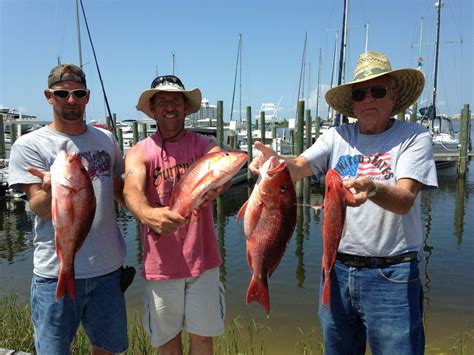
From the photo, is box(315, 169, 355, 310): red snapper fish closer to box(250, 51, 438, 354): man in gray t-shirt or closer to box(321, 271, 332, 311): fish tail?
box(321, 271, 332, 311): fish tail

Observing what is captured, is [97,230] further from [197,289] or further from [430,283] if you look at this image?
[430,283]

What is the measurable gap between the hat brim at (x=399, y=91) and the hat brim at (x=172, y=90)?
1.17 metres

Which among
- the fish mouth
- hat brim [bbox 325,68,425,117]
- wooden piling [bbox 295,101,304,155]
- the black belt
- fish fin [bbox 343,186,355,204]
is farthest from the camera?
wooden piling [bbox 295,101,304,155]

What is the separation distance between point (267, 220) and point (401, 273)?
1064 mm

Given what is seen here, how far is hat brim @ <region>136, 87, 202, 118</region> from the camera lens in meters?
3.42

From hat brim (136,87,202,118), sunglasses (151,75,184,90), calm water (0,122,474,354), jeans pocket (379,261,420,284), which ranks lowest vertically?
calm water (0,122,474,354)

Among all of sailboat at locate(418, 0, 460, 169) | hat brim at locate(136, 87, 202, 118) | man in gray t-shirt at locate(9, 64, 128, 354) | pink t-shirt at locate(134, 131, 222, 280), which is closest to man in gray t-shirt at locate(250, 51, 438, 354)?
pink t-shirt at locate(134, 131, 222, 280)

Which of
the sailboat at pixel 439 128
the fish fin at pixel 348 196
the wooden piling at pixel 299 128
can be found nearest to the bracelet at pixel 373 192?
the fish fin at pixel 348 196

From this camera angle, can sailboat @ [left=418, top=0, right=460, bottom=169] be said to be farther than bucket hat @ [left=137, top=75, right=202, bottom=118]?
Yes

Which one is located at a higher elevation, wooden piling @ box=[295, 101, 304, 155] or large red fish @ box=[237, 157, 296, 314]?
wooden piling @ box=[295, 101, 304, 155]

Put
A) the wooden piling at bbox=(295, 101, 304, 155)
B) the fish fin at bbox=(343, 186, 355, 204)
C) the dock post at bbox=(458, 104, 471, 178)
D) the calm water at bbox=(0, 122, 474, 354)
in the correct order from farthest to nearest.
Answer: the dock post at bbox=(458, 104, 471, 178)
the wooden piling at bbox=(295, 101, 304, 155)
the calm water at bbox=(0, 122, 474, 354)
the fish fin at bbox=(343, 186, 355, 204)

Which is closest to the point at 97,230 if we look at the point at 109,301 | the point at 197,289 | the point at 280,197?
the point at 109,301

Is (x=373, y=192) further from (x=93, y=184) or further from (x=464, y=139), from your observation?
Answer: (x=464, y=139)

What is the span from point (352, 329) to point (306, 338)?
162 inches
